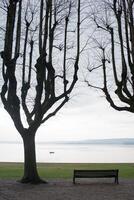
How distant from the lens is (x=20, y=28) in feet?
84.0

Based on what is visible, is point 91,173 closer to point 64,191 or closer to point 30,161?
point 30,161

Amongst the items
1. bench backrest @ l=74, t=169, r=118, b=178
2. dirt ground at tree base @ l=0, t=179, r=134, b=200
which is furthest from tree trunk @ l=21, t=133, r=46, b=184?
bench backrest @ l=74, t=169, r=118, b=178

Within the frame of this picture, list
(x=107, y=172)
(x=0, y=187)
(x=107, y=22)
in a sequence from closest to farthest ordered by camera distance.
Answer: (x=0, y=187)
(x=107, y=172)
(x=107, y=22)

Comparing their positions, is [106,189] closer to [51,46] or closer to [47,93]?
[47,93]

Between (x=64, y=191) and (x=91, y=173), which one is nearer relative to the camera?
(x=64, y=191)

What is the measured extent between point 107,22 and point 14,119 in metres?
9.05

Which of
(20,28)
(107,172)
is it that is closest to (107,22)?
(20,28)

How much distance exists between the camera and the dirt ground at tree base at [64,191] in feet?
59.6

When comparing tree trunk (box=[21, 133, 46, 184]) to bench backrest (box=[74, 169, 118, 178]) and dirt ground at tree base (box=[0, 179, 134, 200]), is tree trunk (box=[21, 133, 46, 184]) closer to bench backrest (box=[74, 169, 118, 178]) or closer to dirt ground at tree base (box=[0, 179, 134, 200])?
dirt ground at tree base (box=[0, 179, 134, 200])

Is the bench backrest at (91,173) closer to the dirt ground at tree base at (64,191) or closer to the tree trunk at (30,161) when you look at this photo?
the dirt ground at tree base at (64,191)

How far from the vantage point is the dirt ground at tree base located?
59.6ft

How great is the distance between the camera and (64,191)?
20141 millimetres

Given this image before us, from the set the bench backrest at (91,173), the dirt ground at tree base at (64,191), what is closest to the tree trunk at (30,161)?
the dirt ground at tree base at (64,191)

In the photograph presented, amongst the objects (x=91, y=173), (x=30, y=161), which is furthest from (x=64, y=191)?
(x=30, y=161)
